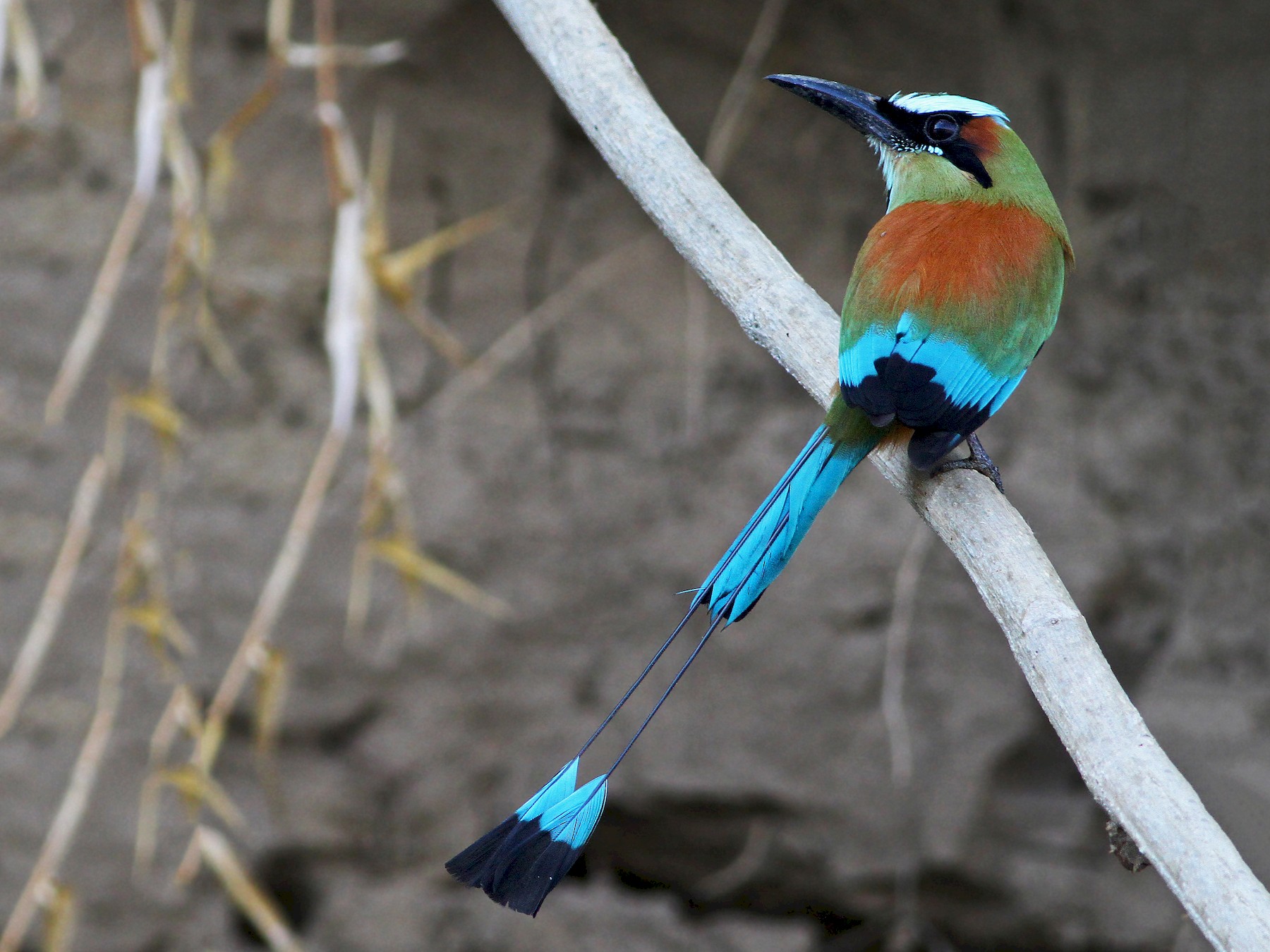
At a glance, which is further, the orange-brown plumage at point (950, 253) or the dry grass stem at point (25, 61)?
the dry grass stem at point (25, 61)

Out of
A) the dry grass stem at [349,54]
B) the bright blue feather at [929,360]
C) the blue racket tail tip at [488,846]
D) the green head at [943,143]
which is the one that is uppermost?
the dry grass stem at [349,54]

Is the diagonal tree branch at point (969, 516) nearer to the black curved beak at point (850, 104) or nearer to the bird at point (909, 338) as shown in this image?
the bird at point (909, 338)

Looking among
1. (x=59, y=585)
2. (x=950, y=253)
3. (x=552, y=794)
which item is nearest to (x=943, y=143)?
(x=950, y=253)

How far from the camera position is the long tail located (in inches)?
36.9

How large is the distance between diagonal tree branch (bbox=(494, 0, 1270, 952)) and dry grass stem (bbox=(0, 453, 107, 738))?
3.04 feet

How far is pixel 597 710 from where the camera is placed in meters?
1.86

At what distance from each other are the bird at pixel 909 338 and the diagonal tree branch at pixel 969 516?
2.1 inches

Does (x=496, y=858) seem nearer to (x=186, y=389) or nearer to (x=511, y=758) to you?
(x=511, y=758)

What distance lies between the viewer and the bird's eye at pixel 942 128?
4.42 feet

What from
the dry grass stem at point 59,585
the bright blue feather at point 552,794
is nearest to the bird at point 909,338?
the bright blue feather at point 552,794

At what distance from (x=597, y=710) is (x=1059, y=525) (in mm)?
798

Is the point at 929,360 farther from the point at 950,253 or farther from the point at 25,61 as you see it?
the point at 25,61

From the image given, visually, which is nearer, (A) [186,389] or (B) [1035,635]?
(B) [1035,635]

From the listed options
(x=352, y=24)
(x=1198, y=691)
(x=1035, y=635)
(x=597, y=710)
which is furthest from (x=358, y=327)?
(x=1198, y=691)
